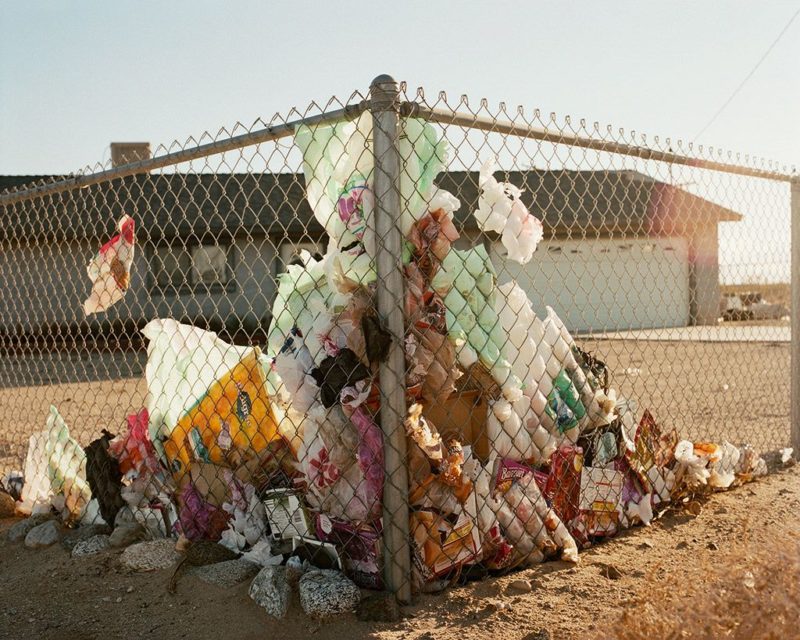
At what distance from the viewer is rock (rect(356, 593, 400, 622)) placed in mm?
2436

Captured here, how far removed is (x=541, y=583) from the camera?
273 cm

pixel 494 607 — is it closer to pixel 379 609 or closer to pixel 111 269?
pixel 379 609

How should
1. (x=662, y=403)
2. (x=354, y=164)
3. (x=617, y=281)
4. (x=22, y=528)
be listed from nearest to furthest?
(x=354, y=164) < (x=22, y=528) < (x=662, y=403) < (x=617, y=281)

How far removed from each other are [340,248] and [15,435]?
4326 millimetres

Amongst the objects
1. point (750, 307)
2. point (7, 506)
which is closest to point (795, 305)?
point (7, 506)

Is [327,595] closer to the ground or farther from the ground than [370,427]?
closer to the ground

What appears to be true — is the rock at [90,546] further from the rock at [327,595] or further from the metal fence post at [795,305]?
the metal fence post at [795,305]

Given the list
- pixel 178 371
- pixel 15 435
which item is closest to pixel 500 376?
pixel 178 371

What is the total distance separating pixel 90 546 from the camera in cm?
315

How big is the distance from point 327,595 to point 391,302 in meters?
0.98

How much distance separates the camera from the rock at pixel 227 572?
107 inches

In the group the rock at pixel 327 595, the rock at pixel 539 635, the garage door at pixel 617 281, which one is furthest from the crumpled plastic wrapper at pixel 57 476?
the garage door at pixel 617 281

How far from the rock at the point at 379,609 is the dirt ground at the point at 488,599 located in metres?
0.03

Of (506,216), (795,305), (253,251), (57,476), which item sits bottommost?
(57,476)
